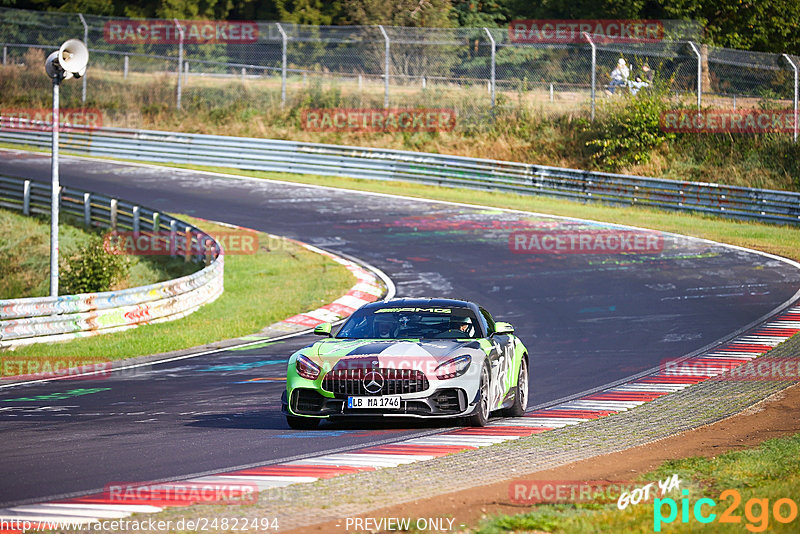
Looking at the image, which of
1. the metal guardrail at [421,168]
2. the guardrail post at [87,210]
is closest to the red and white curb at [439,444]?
the metal guardrail at [421,168]

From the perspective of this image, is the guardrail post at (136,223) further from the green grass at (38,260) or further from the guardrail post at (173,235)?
the guardrail post at (173,235)

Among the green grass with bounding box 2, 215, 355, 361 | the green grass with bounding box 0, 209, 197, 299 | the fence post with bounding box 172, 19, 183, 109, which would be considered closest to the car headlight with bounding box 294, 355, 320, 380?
the green grass with bounding box 2, 215, 355, 361

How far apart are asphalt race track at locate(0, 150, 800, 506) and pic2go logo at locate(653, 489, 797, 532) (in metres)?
3.24

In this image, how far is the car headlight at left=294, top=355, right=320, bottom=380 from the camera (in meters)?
9.68

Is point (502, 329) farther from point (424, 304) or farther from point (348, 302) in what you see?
point (348, 302)

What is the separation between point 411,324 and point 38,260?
1965cm

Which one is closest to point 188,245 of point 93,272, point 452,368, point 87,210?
point 93,272

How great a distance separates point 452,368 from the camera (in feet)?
31.5

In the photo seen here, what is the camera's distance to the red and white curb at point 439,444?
660cm

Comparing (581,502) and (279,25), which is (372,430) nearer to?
(581,502)

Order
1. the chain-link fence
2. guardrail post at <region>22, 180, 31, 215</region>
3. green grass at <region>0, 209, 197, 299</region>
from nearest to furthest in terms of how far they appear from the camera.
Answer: green grass at <region>0, 209, 197, 299</region>
guardrail post at <region>22, 180, 31, 215</region>
the chain-link fence

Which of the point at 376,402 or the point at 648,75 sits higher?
the point at 648,75

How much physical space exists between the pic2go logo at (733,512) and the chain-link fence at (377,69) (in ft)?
90.4

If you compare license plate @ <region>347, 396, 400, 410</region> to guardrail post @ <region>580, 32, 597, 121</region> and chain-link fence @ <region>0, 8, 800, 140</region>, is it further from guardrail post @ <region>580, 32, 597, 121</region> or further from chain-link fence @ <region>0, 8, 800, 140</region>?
guardrail post @ <region>580, 32, 597, 121</region>
